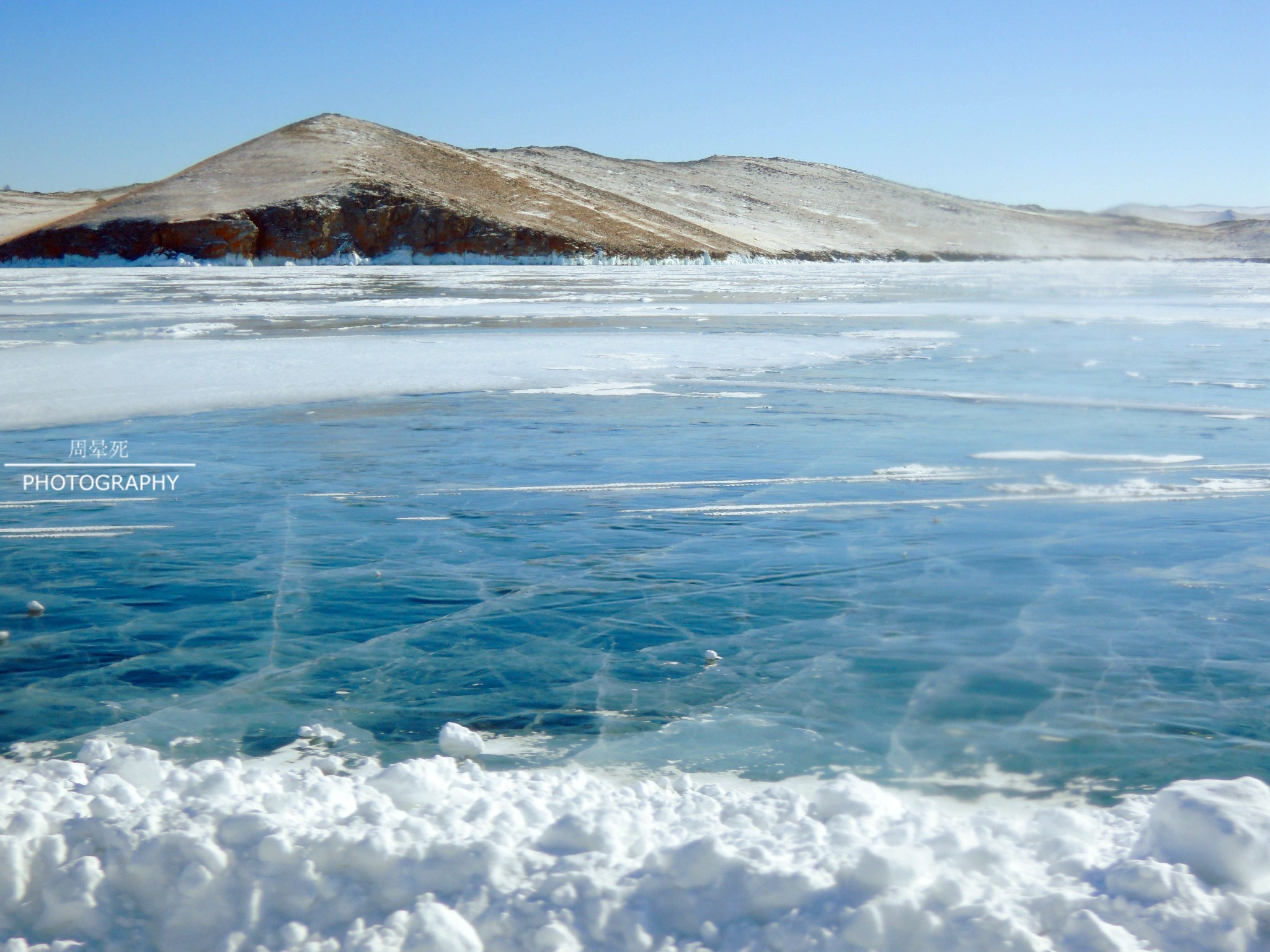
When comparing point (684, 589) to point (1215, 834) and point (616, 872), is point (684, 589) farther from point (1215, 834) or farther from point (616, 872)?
point (1215, 834)

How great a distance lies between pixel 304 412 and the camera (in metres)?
8.17

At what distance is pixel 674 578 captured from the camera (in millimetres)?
4254

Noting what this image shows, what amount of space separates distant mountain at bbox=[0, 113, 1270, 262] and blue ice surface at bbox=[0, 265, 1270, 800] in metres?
70.2

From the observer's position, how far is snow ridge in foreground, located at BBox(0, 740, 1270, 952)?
1987mm

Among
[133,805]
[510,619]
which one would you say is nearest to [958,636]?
[510,619]

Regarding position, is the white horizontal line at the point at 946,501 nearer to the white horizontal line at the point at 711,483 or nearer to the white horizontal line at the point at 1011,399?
the white horizontal line at the point at 711,483

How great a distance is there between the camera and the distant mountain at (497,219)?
75562mm

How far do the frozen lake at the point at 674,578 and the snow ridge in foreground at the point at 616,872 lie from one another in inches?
1.0

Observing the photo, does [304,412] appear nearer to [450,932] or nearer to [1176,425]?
[1176,425]

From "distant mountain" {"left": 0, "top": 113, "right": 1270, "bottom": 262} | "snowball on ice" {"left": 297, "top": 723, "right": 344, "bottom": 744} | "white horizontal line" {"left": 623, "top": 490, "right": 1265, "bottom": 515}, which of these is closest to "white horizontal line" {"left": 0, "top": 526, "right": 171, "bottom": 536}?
"white horizontal line" {"left": 623, "top": 490, "right": 1265, "bottom": 515}

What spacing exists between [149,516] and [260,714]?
96.9 inches

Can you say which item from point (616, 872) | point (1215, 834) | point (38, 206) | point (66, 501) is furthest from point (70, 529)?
point (38, 206)

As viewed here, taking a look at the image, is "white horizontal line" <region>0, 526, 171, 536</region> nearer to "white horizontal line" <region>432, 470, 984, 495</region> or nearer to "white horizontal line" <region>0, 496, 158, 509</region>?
"white horizontal line" <region>0, 496, 158, 509</region>

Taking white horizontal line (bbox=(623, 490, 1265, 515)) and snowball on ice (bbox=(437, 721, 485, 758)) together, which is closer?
snowball on ice (bbox=(437, 721, 485, 758))
